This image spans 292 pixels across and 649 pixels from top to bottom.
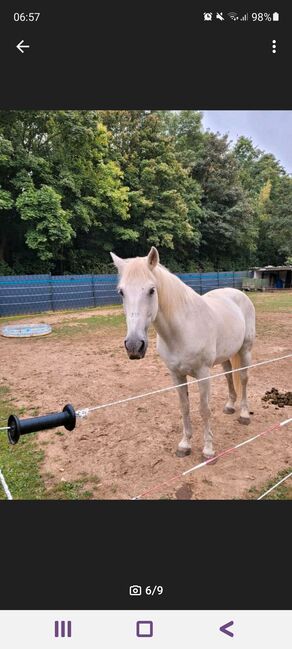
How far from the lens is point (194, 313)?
2756 mm

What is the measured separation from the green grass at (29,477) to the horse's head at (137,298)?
1489 millimetres

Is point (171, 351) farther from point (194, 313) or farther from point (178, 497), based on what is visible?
point (178, 497)

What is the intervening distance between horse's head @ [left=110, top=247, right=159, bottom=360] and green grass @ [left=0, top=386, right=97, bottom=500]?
1489 mm

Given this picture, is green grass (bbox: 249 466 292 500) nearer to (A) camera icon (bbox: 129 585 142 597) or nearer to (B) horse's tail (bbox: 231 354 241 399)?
(B) horse's tail (bbox: 231 354 241 399)

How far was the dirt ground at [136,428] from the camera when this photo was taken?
2.70 m

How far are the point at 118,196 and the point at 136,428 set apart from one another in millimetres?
15754

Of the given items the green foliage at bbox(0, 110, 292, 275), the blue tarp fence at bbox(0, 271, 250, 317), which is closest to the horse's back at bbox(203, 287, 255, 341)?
the green foliage at bbox(0, 110, 292, 275)

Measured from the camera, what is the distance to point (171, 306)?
2484mm

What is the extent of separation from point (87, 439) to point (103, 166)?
16.5 meters

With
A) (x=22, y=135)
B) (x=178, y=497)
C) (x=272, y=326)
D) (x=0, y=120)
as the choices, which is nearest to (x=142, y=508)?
(x=178, y=497)

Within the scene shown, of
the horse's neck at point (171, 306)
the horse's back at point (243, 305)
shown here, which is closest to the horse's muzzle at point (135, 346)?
the horse's neck at point (171, 306)

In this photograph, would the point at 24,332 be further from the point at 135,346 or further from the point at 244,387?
the point at 135,346
